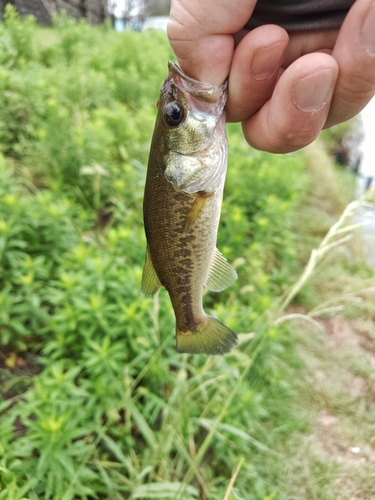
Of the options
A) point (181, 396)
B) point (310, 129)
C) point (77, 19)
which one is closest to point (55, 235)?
point (181, 396)

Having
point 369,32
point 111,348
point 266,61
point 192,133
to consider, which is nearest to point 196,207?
point 192,133

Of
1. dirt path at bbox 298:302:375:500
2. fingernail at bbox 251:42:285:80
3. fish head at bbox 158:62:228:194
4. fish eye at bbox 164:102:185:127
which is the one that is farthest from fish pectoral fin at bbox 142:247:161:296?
dirt path at bbox 298:302:375:500

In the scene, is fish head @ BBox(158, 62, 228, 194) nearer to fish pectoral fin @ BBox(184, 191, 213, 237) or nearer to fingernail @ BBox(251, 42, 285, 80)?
fish pectoral fin @ BBox(184, 191, 213, 237)

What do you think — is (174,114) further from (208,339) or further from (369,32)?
(208,339)

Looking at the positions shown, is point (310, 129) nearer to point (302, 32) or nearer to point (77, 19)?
point (302, 32)

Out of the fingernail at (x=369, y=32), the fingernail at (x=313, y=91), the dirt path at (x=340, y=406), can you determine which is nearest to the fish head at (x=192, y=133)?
the fingernail at (x=313, y=91)

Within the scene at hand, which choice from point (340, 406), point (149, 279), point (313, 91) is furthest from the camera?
point (340, 406)

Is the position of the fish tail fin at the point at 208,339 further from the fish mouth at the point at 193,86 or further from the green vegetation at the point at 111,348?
the fish mouth at the point at 193,86
